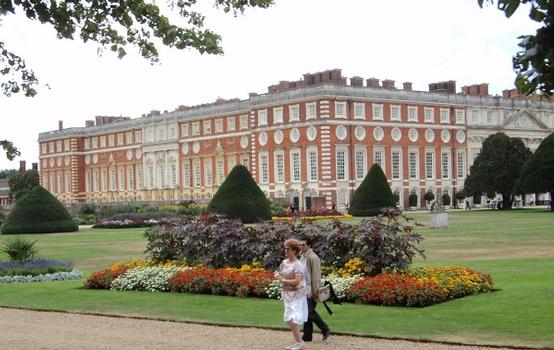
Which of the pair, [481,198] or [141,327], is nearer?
[141,327]

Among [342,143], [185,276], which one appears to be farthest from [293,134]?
[185,276]

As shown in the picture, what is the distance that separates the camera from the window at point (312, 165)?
57.0 meters

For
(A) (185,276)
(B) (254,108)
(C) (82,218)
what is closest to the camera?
(A) (185,276)

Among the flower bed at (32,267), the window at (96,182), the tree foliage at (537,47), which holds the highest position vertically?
the window at (96,182)

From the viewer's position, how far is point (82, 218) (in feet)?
168

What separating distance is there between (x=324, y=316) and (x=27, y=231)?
31.9m

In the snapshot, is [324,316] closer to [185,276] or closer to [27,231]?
[185,276]

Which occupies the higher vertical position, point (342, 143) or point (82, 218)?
point (342, 143)

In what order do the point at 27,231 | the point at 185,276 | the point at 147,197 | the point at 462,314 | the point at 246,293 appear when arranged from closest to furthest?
1. the point at 462,314
2. the point at 246,293
3. the point at 185,276
4. the point at 27,231
5. the point at 147,197

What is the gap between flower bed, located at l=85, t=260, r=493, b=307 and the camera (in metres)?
11.3

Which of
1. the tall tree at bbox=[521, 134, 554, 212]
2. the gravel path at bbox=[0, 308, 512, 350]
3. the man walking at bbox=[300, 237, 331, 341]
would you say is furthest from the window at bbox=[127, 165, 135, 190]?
the man walking at bbox=[300, 237, 331, 341]

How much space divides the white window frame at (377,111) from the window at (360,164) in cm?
286

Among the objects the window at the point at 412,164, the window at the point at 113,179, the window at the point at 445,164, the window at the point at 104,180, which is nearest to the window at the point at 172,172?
the window at the point at 113,179

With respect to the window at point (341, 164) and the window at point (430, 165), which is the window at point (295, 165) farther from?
the window at point (430, 165)
